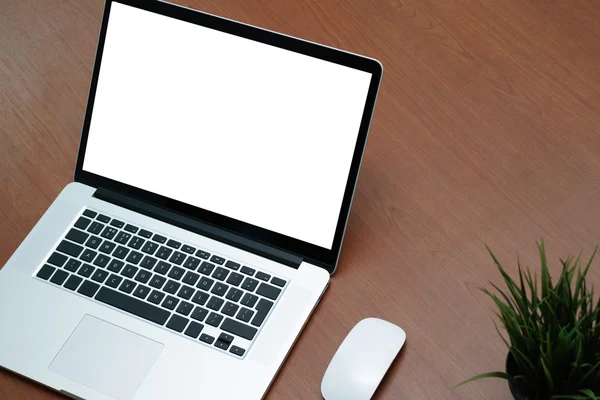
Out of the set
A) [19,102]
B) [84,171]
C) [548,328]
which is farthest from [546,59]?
[19,102]

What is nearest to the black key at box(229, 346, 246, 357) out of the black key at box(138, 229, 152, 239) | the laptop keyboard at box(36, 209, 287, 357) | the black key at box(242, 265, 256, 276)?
the laptop keyboard at box(36, 209, 287, 357)

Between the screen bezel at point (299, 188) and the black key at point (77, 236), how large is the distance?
77 millimetres

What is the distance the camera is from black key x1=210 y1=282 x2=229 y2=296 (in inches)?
39.3

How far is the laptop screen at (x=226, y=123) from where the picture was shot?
1.00m

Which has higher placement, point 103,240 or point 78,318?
point 103,240

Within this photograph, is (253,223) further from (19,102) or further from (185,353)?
(19,102)

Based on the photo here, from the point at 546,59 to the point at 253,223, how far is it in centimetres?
54

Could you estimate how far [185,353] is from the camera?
96cm

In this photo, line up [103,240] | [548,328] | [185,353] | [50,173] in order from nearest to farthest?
1. [548,328]
2. [185,353]
3. [103,240]
4. [50,173]

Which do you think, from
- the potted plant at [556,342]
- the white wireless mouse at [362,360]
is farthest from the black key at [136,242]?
the potted plant at [556,342]

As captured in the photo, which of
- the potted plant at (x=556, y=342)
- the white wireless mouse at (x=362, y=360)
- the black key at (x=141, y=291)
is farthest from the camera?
the black key at (x=141, y=291)

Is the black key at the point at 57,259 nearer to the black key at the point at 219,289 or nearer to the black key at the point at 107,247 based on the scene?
the black key at the point at 107,247

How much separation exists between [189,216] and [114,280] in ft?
Answer: 0.42

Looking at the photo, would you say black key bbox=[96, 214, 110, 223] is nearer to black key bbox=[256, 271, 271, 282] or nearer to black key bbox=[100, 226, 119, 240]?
black key bbox=[100, 226, 119, 240]
